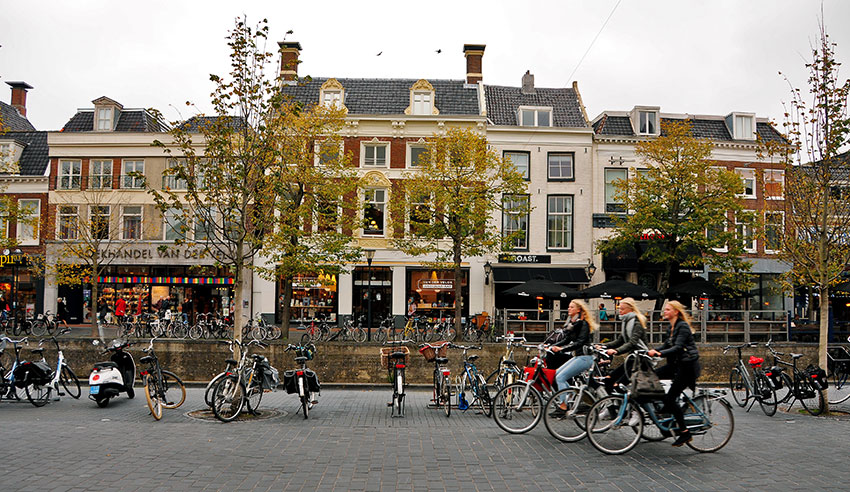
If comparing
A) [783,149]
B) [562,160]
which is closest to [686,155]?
[562,160]

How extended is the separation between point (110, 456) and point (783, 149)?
1315cm

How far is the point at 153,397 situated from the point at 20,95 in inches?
1652

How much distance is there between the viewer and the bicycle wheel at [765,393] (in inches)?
454

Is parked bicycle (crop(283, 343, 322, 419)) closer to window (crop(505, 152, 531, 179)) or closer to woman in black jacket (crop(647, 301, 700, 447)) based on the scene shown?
woman in black jacket (crop(647, 301, 700, 447))

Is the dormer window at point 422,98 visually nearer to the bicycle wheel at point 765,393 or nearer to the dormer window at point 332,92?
the dormer window at point 332,92

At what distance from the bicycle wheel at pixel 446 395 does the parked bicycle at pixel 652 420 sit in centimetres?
317

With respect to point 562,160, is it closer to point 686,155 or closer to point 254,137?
point 686,155

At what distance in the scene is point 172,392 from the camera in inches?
522

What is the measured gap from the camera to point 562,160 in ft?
107

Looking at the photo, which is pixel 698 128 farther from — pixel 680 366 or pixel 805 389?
pixel 680 366

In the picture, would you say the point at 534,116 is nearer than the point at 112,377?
No

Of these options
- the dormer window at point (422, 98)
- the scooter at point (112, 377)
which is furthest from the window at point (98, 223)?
the scooter at point (112, 377)

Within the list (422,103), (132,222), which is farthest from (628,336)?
(132,222)

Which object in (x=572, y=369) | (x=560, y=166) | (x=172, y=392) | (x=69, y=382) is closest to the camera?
(x=572, y=369)
